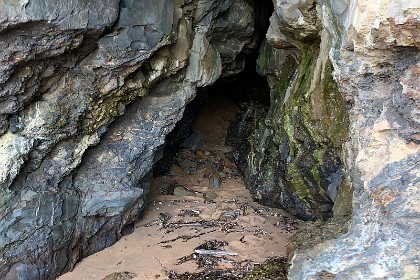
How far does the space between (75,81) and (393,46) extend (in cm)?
321

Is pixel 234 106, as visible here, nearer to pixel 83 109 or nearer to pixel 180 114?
pixel 180 114

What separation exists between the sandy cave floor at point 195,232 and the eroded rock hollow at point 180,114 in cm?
30

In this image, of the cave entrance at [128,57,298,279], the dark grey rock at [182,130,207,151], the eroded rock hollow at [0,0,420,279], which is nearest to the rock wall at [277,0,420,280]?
the eroded rock hollow at [0,0,420,279]

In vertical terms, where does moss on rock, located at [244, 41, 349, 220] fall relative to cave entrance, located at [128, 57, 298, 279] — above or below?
above

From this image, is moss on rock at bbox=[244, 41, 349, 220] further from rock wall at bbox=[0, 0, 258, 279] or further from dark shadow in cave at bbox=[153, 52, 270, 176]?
dark shadow in cave at bbox=[153, 52, 270, 176]

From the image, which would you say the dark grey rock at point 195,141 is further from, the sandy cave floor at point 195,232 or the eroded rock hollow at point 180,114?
the eroded rock hollow at point 180,114

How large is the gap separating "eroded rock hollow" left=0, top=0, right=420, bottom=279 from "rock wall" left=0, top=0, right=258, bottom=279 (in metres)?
0.01

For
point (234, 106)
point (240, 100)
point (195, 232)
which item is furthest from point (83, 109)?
point (234, 106)

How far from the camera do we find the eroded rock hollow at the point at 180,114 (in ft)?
9.57

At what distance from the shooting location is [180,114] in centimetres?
604

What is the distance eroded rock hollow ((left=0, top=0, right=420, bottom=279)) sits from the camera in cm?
292

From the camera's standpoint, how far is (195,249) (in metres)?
5.37

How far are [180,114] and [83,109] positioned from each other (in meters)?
1.52

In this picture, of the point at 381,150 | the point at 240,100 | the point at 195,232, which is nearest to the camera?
the point at 381,150
